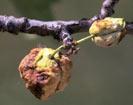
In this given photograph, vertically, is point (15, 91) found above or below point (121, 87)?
above

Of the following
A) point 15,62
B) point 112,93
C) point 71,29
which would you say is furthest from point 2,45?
point 71,29

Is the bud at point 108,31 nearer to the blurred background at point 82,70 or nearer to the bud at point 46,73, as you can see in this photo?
the bud at point 46,73

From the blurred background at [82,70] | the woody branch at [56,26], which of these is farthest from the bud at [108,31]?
the blurred background at [82,70]

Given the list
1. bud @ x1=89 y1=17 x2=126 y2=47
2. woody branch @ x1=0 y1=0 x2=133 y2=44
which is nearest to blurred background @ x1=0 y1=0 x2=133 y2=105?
woody branch @ x1=0 y1=0 x2=133 y2=44

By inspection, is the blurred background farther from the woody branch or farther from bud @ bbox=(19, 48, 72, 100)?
bud @ bbox=(19, 48, 72, 100)

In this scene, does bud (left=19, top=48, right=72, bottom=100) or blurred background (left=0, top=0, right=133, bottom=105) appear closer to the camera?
bud (left=19, top=48, right=72, bottom=100)

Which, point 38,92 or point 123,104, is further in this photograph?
point 123,104

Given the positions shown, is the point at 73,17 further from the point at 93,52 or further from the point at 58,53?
the point at 58,53
